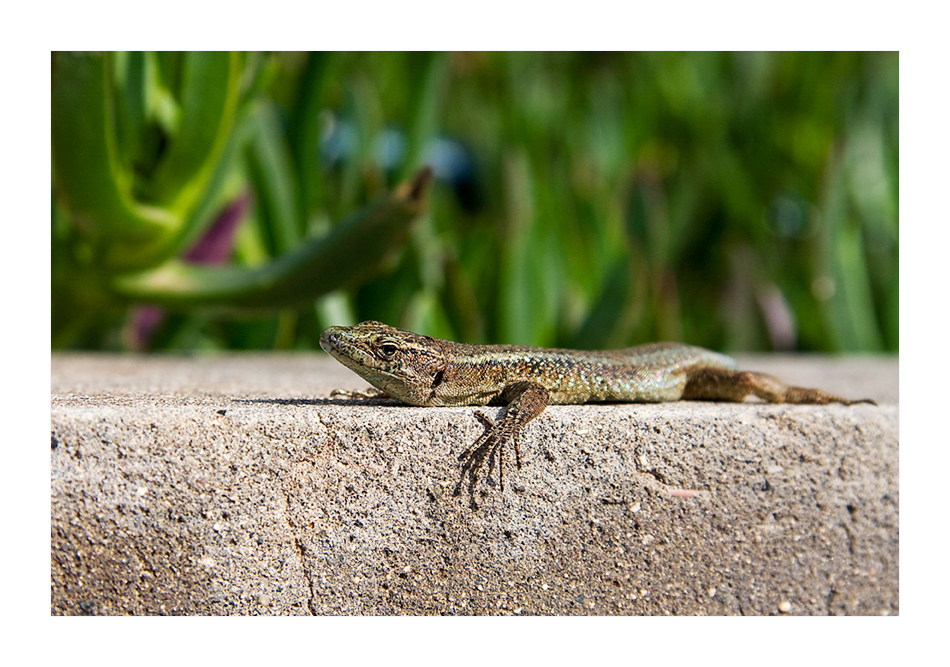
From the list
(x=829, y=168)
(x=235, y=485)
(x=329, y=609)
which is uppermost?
(x=829, y=168)

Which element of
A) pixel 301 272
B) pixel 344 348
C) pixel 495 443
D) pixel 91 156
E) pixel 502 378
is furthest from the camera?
pixel 301 272

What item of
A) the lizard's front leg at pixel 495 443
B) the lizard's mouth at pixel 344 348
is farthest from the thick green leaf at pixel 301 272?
the lizard's front leg at pixel 495 443

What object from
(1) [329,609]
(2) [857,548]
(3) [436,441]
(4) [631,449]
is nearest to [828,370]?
(2) [857,548]

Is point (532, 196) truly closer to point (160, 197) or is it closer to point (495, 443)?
point (160, 197)

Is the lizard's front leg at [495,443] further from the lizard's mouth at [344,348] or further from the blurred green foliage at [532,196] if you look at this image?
the blurred green foliage at [532,196]

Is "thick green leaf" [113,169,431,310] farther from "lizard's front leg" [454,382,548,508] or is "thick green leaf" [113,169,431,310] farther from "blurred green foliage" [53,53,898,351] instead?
"lizard's front leg" [454,382,548,508]

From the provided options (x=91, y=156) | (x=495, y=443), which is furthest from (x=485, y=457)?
(x=91, y=156)

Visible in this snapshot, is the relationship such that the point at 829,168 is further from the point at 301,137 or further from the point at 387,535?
the point at 387,535
